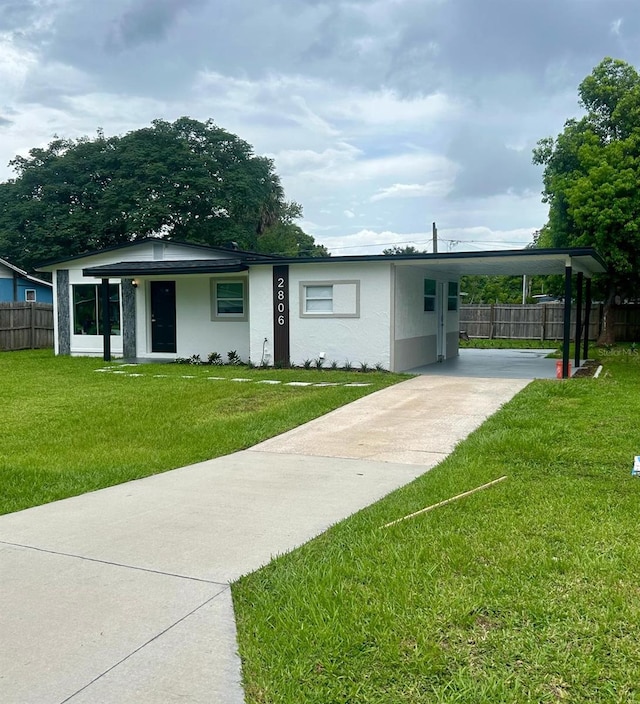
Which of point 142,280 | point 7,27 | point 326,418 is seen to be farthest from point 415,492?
point 142,280

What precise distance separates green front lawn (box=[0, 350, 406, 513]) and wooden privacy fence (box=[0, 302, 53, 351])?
27.3 ft

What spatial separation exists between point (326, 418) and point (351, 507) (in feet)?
13.3

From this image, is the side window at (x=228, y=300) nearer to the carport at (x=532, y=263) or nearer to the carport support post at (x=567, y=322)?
the carport at (x=532, y=263)

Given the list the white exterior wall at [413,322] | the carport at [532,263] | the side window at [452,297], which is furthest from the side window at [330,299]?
the side window at [452,297]

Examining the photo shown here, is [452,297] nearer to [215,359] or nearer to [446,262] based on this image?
[446,262]

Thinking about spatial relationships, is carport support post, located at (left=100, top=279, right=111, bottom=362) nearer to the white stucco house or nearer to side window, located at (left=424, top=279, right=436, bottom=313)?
the white stucco house

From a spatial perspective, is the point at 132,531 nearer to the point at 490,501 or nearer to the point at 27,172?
the point at 490,501

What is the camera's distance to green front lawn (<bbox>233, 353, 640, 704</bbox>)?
268 cm

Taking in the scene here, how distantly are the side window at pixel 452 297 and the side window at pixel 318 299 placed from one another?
4.83 metres

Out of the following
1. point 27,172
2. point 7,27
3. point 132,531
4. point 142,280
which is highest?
point 27,172

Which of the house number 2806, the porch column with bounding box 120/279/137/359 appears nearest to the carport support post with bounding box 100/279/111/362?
the porch column with bounding box 120/279/137/359

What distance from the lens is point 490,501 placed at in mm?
5016

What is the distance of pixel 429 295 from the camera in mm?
16516

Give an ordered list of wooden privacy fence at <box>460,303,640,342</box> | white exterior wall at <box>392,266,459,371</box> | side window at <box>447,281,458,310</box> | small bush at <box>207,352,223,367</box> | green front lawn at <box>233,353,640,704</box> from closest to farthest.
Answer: green front lawn at <box>233,353,640,704</box>
white exterior wall at <box>392,266,459,371</box>
small bush at <box>207,352,223,367</box>
side window at <box>447,281,458,310</box>
wooden privacy fence at <box>460,303,640,342</box>
